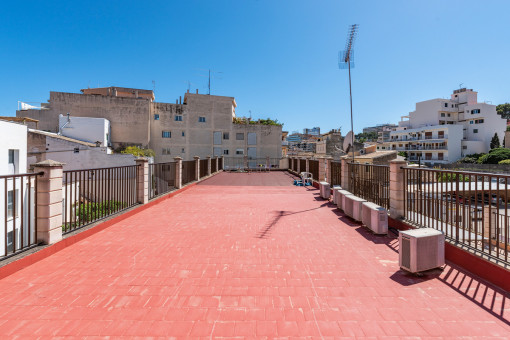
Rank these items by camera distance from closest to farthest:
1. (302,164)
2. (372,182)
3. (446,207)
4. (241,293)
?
(241,293)
(446,207)
(372,182)
(302,164)

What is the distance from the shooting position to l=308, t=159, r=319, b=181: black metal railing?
45.7 ft

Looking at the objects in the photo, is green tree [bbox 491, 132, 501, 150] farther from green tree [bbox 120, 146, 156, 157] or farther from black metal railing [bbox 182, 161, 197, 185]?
green tree [bbox 120, 146, 156, 157]

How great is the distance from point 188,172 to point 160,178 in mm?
3757

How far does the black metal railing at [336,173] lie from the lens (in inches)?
400

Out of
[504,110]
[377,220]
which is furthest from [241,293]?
[504,110]

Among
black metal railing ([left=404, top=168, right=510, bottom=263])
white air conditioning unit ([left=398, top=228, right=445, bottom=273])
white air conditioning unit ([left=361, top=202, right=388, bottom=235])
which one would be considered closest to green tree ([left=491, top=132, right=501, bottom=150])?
black metal railing ([left=404, top=168, right=510, bottom=263])

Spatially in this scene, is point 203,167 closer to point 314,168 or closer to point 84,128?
point 314,168

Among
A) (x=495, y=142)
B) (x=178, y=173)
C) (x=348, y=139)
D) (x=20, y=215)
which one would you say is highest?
(x=495, y=142)

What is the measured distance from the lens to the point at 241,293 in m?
3.12

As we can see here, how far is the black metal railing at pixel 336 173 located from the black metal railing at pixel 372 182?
1149 mm

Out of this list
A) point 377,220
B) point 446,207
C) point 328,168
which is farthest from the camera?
point 328,168

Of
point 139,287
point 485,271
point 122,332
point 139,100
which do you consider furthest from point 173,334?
point 139,100

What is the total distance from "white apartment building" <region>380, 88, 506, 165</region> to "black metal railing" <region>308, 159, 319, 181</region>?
161 feet

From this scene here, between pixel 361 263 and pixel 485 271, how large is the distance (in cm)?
151
